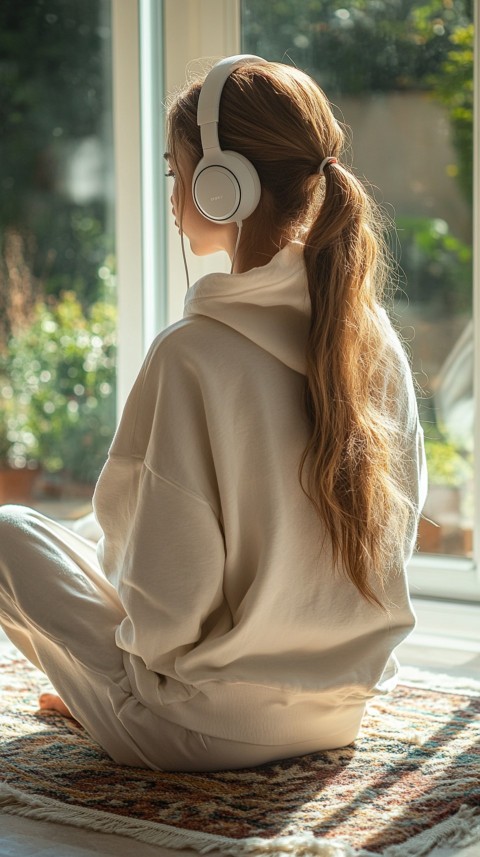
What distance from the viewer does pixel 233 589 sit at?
62.8 inches

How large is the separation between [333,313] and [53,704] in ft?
2.94

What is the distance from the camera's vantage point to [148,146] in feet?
10.2

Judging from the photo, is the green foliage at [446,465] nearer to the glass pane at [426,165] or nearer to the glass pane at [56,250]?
the glass pane at [426,165]

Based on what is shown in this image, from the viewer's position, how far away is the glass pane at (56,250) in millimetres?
3285

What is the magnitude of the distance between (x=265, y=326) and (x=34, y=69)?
6.94 ft

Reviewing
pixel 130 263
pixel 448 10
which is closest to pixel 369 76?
pixel 448 10

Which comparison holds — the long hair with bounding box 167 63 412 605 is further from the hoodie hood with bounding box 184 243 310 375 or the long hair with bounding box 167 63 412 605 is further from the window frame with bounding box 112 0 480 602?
the window frame with bounding box 112 0 480 602

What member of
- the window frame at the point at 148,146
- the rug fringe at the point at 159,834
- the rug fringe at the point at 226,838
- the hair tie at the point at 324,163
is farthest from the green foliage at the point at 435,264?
the rug fringe at the point at 159,834

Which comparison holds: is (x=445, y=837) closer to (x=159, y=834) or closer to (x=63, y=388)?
(x=159, y=834)

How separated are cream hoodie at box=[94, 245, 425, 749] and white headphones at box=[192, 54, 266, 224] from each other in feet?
0.32

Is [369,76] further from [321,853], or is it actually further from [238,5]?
[321,853]

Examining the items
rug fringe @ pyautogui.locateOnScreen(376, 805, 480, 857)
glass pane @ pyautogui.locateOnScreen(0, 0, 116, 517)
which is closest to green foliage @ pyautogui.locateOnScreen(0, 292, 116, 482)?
glass pane @ pyautogui.locateOnScreen(0, 0, 116, 517)

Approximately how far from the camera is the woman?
5.01ft

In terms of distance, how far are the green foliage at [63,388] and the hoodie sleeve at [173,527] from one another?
1809 millimetres
